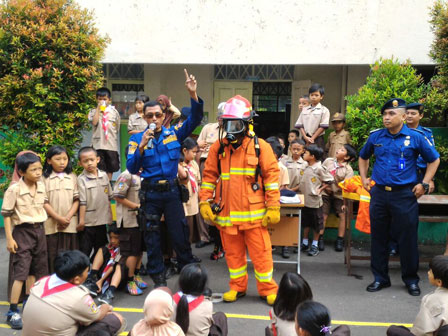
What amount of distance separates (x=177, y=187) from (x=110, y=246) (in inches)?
45.3

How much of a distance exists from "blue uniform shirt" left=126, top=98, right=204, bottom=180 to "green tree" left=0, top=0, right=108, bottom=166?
176 centimetres

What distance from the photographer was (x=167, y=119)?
6098 mm

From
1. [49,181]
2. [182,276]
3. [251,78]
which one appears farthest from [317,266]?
[251,78]

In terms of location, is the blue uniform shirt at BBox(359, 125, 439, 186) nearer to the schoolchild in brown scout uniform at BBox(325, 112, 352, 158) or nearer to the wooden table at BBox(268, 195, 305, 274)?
the wooden table at BBox(268, 195, 305, 274)

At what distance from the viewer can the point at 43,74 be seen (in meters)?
6.24

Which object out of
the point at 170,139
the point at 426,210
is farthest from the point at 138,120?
the point at 426,210

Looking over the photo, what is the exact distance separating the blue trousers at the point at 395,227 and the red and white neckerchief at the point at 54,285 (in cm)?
364

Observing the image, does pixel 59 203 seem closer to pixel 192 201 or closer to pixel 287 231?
pixel 192 201

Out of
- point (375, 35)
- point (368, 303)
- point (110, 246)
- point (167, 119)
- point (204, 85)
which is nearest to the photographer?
point (368, 303)

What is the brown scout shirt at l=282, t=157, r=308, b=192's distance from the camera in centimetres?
690

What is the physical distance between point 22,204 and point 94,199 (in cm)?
90

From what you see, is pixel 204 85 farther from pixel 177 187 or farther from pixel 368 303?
pixel 368 303

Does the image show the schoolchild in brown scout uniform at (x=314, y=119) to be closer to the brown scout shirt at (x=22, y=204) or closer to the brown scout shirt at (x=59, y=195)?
the brown scout shirt at (x=59, y=195)

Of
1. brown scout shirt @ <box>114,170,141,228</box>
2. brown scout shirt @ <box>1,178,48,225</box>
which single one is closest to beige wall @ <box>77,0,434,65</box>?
brown scout shirt @ <box>114,170,141,228</box>
